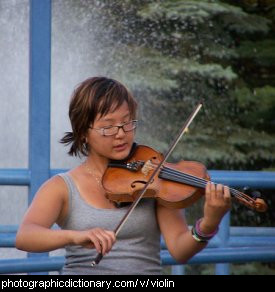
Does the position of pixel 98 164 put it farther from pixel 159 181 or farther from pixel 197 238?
pixel 197 238

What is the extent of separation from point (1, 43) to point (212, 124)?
2161 mm

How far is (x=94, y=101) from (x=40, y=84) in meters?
1.05

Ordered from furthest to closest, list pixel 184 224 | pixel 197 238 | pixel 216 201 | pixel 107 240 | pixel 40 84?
pixel 40 84 < pixel 184 224 < pixel 197 238 < pixel 216 201 < pixel 107 240

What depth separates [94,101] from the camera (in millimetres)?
2473

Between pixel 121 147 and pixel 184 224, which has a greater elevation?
pixel 121 147

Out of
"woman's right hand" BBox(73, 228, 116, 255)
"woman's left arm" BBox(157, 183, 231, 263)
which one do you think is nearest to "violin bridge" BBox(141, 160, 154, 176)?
"woman's left arm" BBox(157, 183, 231, 263)

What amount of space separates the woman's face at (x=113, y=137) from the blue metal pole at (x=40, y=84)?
886 mm

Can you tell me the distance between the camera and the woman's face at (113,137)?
2471 millimetres

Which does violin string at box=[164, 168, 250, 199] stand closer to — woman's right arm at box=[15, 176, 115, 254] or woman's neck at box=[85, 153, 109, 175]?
woman's neck at box=[85, 153, 109, 175]

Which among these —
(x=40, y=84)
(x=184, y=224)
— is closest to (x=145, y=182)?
(x=184, y=224)

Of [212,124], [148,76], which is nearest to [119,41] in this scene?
[148,76]
